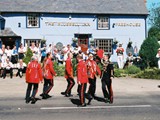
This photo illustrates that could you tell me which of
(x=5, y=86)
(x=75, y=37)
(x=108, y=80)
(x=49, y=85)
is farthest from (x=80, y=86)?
(x=75, y=37)

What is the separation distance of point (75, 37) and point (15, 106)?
22.0m

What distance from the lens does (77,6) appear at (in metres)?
36.6

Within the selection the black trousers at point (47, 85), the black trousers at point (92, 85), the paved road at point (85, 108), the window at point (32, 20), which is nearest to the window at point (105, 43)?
the window at point (32, 20)

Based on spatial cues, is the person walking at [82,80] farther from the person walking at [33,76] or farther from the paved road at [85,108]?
the person walking at [33,76]

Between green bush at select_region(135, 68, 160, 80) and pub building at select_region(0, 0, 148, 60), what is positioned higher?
pub building at select_region(0, 0, 148, 60)

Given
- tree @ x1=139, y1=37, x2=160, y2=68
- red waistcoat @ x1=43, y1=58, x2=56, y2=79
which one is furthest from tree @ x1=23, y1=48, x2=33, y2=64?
red waistcoat @ x1=43, y1=58, x2=56, y2=79

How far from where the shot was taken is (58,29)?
1401 inches

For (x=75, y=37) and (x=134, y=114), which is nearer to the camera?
(x=134, y=114)

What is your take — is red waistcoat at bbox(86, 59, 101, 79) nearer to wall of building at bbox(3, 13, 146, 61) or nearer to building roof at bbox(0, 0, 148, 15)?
wall of building at bbox(3, 13, 146, 61)

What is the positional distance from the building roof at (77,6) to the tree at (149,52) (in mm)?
5825

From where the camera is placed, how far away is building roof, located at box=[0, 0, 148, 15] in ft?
117

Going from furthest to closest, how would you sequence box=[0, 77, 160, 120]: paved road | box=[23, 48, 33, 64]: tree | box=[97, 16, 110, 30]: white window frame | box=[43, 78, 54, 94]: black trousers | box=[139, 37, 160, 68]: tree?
box=[97, 16, 110, 30]: white window frame
box=[139, 37, 160, 68]: tree
box=[23, 48, 33, 64]: tree
box=[43, 78, 54, 94]: black trousers
box=[0, 77, 160, 120]: paved road

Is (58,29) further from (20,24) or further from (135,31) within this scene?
(135,31)

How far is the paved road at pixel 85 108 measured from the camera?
40.2ft
